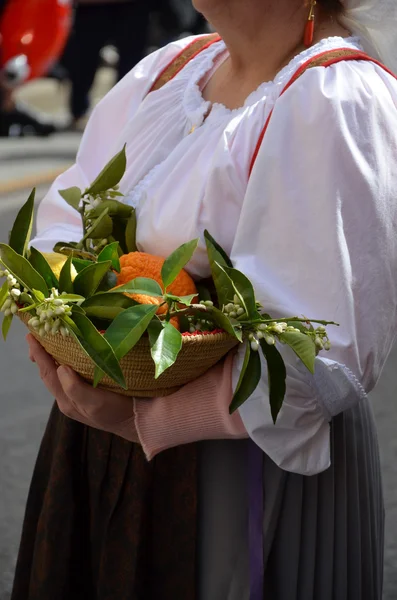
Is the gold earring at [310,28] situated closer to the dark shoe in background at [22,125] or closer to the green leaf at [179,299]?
the green leaf at [179,299]

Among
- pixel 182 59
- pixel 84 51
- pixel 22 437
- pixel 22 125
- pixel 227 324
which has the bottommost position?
pixel 22 125

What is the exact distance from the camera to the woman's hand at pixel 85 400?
1.48m

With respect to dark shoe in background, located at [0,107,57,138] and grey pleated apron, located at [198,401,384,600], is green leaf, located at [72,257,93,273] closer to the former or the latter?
grey pleated apron, located at [198,401,384,600]

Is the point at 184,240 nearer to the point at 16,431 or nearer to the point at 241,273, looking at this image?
the point at 241,273

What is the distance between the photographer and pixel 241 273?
138cm

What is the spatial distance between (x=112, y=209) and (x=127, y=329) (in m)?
0.38

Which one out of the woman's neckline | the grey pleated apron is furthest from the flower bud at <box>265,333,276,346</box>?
the woman's neckline

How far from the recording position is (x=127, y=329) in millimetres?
1288

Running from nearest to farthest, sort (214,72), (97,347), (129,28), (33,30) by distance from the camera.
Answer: (97,347), (214,72), (33,30), (129,28)

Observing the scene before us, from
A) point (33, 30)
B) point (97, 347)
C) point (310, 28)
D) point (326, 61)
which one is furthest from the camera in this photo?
point (33, 30)

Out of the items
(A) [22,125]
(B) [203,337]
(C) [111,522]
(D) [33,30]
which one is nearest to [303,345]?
(B) [203,337]

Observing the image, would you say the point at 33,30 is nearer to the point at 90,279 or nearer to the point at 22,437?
the point at 22,437

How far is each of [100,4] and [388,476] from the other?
19.7 feet

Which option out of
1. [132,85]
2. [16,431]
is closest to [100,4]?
[16,431]
